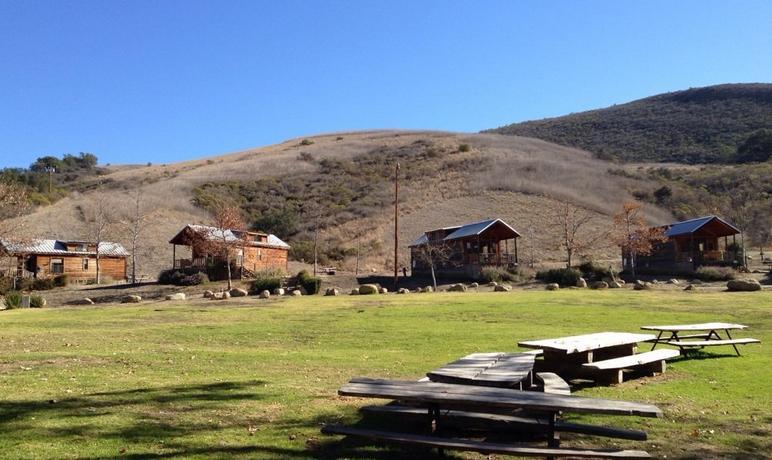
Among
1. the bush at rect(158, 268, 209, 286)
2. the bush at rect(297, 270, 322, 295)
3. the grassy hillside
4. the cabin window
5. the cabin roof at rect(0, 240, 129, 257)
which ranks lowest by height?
the bush at rect(297, 270, 322, 295)

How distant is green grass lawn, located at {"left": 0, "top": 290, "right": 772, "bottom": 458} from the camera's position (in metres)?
6.55

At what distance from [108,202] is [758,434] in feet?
273

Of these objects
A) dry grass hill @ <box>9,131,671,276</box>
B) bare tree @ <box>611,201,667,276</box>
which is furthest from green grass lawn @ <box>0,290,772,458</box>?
dry grass hill @ <box>9,131,671,276</box>

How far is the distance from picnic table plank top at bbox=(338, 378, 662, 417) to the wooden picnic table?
1.11 metres

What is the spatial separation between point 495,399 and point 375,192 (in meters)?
86.7

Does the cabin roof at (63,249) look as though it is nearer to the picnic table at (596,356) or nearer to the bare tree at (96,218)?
the bare tree at (96,218)

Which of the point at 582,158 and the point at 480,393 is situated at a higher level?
the point at 582,158

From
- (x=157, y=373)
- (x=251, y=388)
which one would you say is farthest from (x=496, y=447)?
(x=157, y=373)

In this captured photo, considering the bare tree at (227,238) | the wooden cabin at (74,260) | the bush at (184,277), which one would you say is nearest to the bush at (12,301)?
the bush at (184,277)

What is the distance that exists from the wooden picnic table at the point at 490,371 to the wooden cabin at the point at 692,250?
140 feet

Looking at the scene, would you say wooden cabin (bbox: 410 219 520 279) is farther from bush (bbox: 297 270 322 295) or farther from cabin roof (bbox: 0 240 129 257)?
cabin roof (bbox: 0 240 129 257)

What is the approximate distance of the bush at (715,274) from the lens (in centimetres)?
4188

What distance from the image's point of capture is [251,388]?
30.5ft

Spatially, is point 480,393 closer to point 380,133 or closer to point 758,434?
point 758,434
